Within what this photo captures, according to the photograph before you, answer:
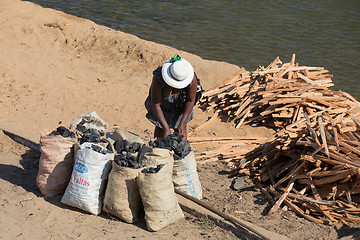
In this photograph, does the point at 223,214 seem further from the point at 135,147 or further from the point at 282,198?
the point at 135,147

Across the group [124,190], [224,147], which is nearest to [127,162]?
[124,190]

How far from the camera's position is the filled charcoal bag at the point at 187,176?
4.64m

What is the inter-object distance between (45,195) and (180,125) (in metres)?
1.75

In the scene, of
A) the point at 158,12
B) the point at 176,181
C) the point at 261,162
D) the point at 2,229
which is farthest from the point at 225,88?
the point at 158,12

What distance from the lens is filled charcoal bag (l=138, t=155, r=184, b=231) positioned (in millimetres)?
4254

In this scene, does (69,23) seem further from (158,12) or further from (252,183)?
(252,183)

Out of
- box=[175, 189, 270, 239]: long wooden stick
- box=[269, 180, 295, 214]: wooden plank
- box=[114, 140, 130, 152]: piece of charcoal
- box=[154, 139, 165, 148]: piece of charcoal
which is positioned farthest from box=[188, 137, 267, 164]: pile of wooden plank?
box=[114, 140, 130, 152]: piece of charcoal

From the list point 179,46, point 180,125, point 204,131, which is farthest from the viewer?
point 179,46

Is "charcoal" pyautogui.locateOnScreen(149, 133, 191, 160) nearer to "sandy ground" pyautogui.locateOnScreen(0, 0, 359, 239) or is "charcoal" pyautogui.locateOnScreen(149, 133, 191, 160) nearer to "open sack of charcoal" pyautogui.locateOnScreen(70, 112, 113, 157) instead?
"open sack of charcoal" pyautogui.locateOnScreen(70, 112, 113, 157)

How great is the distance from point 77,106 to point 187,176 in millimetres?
3532

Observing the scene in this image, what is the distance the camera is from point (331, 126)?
5320mm

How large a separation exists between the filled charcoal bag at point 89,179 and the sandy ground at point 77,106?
172 mm

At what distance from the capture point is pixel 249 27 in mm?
13086

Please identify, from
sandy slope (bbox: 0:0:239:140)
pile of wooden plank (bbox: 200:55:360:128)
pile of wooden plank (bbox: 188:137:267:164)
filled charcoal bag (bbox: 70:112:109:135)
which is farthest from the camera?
sandy slope (bbox: 0:0:239:140)
